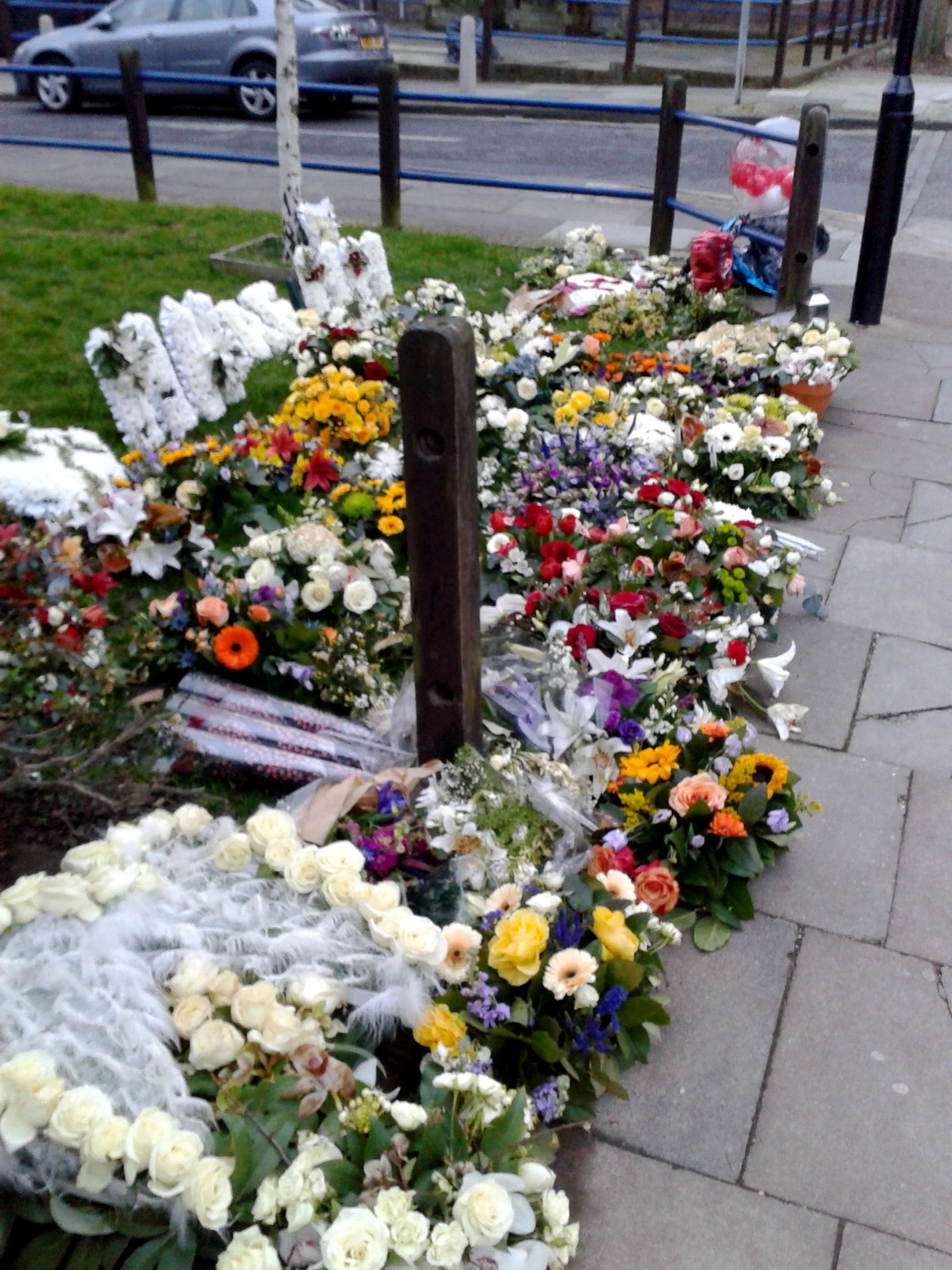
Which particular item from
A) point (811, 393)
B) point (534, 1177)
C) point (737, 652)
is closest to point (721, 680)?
point (737, 652)

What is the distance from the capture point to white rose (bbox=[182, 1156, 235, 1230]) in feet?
5.63

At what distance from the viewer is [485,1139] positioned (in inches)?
75.5

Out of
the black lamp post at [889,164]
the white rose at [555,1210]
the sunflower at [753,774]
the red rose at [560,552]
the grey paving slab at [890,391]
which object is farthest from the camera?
the black lamp post at [889,164]

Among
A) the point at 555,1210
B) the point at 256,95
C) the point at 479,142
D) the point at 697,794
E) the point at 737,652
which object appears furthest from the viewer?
the point at 256,95

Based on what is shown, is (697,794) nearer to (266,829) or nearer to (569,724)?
(569,724)

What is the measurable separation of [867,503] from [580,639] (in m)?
2.05

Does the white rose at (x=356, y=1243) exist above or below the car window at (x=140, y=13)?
below

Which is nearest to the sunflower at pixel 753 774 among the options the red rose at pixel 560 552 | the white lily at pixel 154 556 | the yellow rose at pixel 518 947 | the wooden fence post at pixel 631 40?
the yellow rose at pixel 518 947

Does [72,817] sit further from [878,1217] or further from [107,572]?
[878,1217]

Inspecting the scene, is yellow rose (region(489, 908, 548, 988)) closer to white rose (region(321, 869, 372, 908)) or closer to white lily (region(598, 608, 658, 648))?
white rose (region(321, 869, 372, 908))

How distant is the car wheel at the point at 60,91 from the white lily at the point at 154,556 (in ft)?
42.9

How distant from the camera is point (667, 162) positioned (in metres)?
7.24

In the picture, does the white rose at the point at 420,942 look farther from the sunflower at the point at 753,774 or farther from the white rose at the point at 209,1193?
the sunflower at the point at 753,774

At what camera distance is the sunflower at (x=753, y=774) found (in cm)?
278
